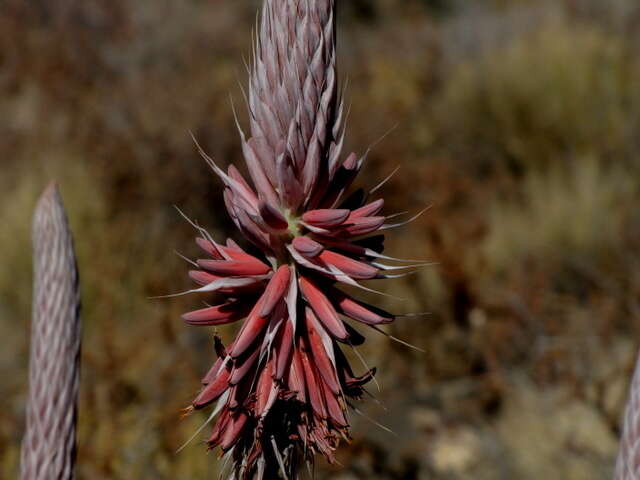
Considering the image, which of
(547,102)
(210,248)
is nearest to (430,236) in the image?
(547,102)

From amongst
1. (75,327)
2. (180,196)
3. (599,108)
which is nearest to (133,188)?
(180,196)

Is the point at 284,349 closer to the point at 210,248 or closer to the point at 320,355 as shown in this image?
the point at 320,355

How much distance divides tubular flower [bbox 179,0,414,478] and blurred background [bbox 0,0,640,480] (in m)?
3.10

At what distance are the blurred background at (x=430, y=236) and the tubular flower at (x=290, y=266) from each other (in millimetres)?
3100

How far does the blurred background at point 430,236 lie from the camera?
541 cm

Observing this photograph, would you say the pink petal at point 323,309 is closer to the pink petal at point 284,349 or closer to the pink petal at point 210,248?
the pink petal at point 284,349

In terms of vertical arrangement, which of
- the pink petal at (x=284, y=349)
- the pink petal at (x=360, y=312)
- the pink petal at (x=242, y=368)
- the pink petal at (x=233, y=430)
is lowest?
the pink petal at (x=233, y=430)

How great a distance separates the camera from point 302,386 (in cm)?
154

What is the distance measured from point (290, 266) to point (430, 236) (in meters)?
5.99

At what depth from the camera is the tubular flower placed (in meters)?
1.48

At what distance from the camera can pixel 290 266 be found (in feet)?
5.19

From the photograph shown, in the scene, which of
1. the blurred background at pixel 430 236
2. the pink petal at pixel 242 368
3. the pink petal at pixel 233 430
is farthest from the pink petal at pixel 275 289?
the blurred background at pixel 430 236

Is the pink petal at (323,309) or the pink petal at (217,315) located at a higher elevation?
the pink petal at (323,309)

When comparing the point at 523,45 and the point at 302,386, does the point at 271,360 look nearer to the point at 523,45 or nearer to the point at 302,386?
the point at 302,386
